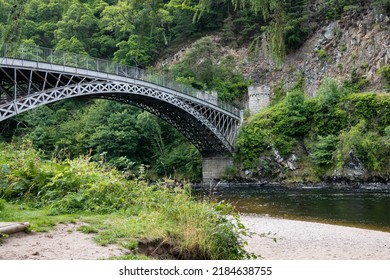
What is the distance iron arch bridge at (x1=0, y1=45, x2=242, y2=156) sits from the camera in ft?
64.2

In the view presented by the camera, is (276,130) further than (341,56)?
No

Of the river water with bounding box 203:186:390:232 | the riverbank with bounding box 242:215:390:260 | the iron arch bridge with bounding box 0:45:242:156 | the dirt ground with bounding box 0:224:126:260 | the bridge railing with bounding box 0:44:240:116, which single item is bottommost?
the river water with bounding box 203:186:390:232

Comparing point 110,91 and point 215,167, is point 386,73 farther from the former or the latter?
point 110,91

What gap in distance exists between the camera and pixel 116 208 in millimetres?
8758

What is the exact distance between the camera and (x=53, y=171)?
9.65 metres

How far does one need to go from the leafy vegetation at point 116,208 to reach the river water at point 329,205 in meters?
4.02

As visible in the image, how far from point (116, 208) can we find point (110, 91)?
55.4 ft

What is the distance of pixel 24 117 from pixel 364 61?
3493 centimetres

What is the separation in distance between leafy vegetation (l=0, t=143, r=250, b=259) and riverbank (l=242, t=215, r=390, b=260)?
117 centimetres

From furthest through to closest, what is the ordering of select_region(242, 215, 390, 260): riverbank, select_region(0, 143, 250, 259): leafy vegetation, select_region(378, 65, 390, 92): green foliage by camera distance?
1. select_region(378, 65, 390, 92): green foliage
2. select_region(242, 215, 390, 260): riverbank
3. select_region(0, 143, 250, 259): leafy vegetation

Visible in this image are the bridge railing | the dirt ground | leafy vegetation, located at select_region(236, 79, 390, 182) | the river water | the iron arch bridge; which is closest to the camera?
the dirt ground

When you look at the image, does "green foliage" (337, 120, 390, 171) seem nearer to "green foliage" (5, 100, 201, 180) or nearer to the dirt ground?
"green foliage" (5, 100, 201, 180)

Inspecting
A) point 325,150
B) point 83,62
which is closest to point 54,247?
point 83,62

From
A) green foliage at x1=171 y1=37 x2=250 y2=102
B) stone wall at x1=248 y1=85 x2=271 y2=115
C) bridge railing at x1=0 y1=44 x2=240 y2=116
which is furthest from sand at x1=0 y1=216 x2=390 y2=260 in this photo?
green foliage at x1=171 y1=37 x2=250 y2=102
